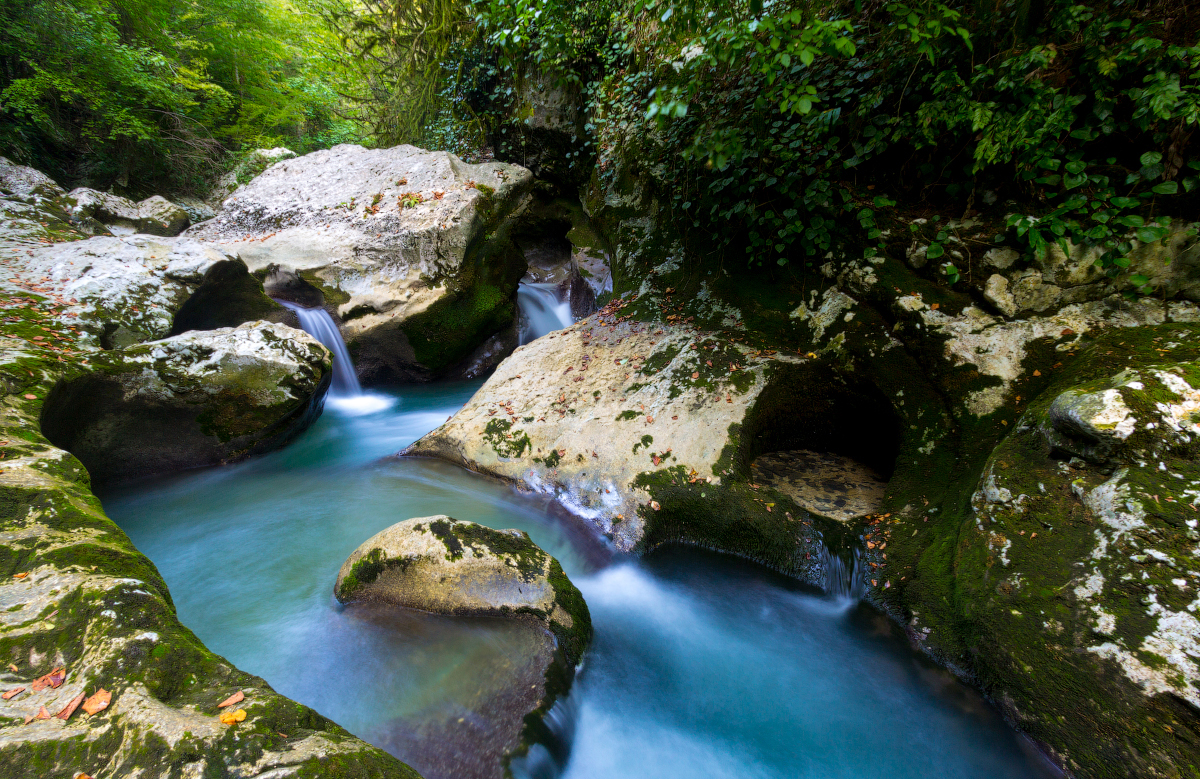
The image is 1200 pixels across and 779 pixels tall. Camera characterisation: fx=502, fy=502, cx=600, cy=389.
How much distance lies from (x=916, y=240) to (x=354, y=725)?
17.4 feet

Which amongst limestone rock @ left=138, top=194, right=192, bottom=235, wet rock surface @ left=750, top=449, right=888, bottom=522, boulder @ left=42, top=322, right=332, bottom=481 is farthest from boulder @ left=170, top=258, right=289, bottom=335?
wet rock surface @ left=750, top=449, right=888, bottom=522

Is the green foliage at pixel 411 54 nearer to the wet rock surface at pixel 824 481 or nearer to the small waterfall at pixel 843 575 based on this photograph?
the wet rock surface at pixel 824 481

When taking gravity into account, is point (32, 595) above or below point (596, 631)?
above

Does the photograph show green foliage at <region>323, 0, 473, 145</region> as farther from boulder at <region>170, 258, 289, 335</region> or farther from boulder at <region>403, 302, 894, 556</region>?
boulder at <region>403, 302, 894, 556</region>

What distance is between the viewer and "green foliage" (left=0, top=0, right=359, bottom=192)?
342 inches

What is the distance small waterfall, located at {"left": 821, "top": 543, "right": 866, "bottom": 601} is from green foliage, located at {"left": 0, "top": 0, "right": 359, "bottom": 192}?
13.7 m

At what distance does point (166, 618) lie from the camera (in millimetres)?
2123

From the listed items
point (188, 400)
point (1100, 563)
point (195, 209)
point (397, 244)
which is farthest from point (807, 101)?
point (195, 209)

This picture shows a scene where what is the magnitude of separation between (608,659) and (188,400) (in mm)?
5109

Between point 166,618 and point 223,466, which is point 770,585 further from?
point 223,466

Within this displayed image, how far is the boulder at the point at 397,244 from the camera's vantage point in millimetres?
8180

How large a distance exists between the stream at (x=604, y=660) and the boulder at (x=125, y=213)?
633cm

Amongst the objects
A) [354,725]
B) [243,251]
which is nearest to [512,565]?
[354,725]

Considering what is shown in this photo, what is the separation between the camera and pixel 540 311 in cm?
1041
